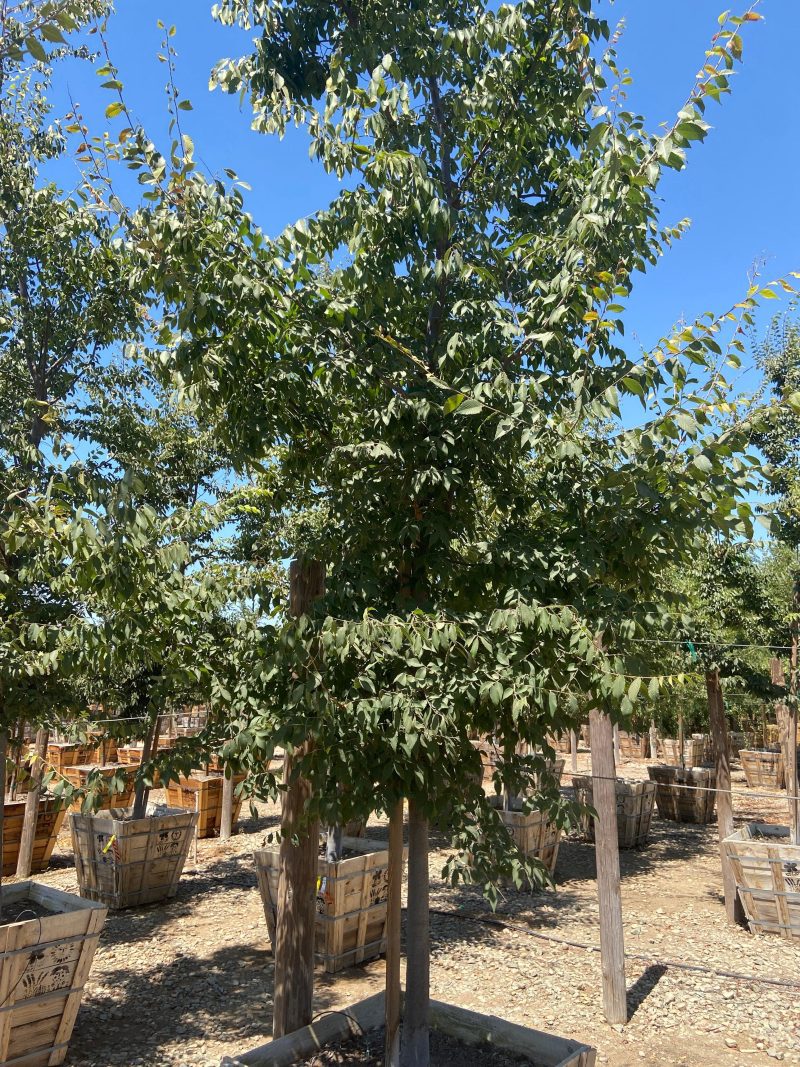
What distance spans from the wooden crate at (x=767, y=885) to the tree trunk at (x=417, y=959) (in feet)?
17.6

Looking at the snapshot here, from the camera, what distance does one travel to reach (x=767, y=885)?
8.06 metres

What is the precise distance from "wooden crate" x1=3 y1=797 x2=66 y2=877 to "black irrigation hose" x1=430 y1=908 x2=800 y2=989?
5456 millimetres

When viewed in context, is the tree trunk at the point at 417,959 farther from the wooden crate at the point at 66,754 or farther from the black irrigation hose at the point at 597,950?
the wooden crate at the point at 66,754

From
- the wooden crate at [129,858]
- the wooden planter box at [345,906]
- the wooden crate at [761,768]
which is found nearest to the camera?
the wooden planter box at [345,906]

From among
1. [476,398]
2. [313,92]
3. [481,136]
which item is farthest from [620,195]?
[313,92]

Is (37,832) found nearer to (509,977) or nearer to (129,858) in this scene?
(129,858)

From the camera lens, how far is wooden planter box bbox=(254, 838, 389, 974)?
7.16 meters

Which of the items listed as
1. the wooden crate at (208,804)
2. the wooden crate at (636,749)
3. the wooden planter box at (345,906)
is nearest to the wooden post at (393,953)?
the wooden planter box at (345,906)

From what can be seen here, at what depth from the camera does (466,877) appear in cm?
393

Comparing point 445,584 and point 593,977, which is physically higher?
point 445,584

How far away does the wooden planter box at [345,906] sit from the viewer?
716 centimetres

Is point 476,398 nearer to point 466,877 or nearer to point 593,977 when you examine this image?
point 466,877

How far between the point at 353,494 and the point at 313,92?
2527 millimetres

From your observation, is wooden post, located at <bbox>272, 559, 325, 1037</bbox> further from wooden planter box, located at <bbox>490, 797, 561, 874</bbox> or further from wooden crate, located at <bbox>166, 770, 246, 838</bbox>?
wooden crate, located at <bbox>166, 770, 246, 838</bbox>
